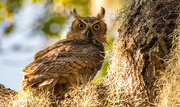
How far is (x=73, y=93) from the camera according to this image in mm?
2939

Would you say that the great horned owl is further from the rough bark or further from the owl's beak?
the rough bark

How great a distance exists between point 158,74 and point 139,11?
821 mm

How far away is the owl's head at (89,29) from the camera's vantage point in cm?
506

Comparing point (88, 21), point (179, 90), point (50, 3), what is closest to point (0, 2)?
point (50, 3)

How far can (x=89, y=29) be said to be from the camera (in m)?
5.05

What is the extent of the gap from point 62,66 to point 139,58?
125 centimetres

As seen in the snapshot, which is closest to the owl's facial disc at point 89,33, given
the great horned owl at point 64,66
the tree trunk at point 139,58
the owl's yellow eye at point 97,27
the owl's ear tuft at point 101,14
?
the great horned owl at point 64,66

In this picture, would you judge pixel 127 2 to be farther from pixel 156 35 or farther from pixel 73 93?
pixel 73 93

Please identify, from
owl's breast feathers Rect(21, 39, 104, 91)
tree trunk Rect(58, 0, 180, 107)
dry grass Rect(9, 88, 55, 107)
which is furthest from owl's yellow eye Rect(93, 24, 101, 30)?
dry grass Rect(9, 88, 55, 107)

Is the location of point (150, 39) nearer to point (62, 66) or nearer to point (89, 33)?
point (62, 66)

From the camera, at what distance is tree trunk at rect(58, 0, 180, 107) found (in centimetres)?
263

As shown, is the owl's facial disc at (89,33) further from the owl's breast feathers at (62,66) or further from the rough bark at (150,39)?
the rough bark at (150,39)

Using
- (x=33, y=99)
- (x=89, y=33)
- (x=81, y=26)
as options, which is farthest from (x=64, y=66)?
(x=81, y=26)

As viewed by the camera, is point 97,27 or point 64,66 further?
point 97,27
